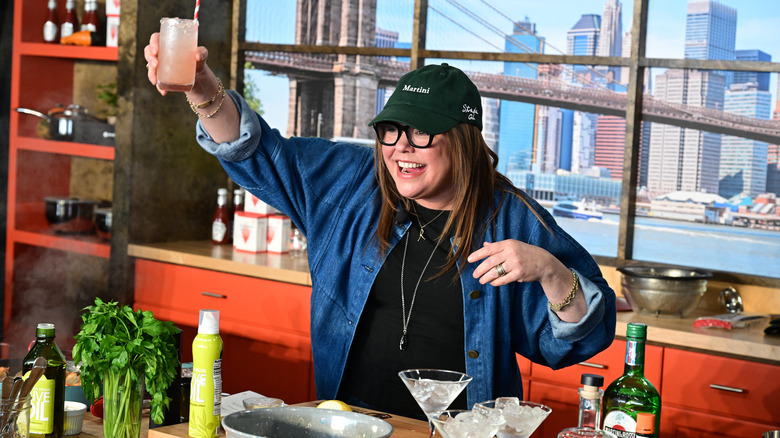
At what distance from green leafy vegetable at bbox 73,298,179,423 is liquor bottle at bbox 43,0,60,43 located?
3.02 meters

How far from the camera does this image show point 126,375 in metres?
1.55

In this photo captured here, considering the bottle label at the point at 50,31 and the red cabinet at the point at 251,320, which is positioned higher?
the bottle label at the point at 50,31

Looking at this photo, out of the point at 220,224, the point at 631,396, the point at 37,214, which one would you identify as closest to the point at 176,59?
the point at 631,396

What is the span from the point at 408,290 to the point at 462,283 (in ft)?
0.39

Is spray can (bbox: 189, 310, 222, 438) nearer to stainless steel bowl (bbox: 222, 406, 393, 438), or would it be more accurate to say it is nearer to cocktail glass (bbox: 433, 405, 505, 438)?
stainless steel bowl (bbox: 222, 406, 393, 438)

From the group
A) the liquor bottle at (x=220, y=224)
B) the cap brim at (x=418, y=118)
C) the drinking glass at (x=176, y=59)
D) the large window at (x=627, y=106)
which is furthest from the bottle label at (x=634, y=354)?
the liquor bottle at (x=220, y=224)

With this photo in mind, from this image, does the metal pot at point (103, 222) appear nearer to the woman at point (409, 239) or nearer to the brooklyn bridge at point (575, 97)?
the brooklyn bridge at point (575, 97)

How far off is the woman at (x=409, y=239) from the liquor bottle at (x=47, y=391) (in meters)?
0.52

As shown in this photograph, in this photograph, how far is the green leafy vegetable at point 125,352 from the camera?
5.08ft

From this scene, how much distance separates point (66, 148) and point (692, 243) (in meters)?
2.70

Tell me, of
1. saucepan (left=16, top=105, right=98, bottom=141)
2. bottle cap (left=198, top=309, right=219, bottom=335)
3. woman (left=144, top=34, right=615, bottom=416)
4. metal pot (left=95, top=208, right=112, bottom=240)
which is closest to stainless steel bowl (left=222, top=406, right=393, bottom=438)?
bottle cap (left=198, top=309, right=219, bottom=335)

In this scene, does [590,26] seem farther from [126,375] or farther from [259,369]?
[126,375]

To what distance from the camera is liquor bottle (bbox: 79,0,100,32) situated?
13.7 ft

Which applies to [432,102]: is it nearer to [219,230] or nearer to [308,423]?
[308,423]
